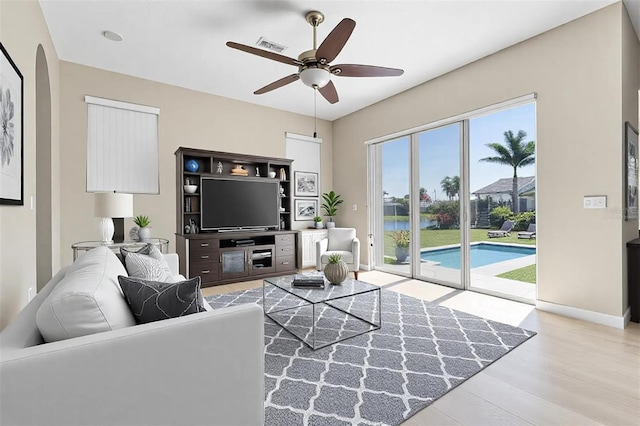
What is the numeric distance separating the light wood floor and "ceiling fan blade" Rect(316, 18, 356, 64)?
241 centimetres

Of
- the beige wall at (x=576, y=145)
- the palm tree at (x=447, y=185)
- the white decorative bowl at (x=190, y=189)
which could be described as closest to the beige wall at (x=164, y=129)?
the white decorative bowl at (x=190, y=189)

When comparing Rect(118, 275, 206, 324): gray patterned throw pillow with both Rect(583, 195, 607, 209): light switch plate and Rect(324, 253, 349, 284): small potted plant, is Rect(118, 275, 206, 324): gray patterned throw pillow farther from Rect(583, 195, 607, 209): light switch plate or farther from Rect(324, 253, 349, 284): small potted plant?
Answer: Rect(583, 195, 607, 209): light switch plate

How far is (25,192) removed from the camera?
232 centimetres

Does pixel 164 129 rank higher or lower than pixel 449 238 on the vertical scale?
higher

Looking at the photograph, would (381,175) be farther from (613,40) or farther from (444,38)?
(613,40)

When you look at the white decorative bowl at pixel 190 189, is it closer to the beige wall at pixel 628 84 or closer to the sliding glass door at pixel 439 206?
the sliding glass door at pixel 439 206

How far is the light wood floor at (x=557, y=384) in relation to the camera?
163 centimetres

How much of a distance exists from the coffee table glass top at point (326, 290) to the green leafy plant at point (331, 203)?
3012mm

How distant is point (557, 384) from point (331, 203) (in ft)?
14.7

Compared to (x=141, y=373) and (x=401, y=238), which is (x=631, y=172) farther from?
(x=141, y=373)

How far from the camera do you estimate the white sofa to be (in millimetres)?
900

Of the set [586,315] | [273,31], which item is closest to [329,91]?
[273,31]

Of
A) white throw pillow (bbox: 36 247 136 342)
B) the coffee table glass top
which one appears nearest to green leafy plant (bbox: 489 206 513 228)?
the coffee table glass top

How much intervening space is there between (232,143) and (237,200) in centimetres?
101
